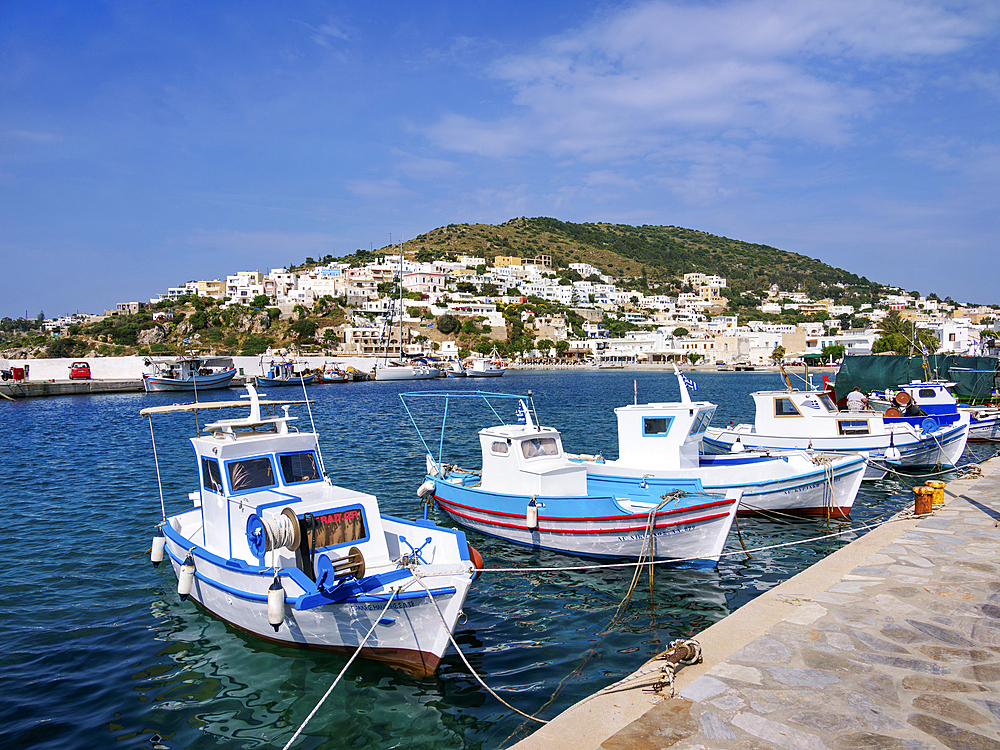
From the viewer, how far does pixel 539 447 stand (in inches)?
587

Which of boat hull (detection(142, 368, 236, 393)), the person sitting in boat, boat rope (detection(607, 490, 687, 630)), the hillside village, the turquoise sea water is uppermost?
the hillside village

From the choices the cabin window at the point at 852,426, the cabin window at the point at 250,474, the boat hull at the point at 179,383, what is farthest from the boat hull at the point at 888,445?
the boat hull at the point at 179,383

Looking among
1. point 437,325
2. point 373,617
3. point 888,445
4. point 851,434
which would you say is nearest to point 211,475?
point 373,617

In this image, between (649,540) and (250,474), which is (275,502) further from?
(649,540)

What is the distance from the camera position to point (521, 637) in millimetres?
9680

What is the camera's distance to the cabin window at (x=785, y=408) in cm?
2278

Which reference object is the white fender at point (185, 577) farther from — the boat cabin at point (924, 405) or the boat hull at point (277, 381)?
the boat hull at point (277, 381)

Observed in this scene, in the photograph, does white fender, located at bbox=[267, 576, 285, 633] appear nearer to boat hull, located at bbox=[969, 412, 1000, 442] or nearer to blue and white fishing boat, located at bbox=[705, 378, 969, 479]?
blue and white fishing boat, located at bbox=[705, 378, 969, 479]

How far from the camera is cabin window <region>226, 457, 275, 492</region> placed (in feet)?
33.6

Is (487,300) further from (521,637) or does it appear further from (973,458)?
(521,637)

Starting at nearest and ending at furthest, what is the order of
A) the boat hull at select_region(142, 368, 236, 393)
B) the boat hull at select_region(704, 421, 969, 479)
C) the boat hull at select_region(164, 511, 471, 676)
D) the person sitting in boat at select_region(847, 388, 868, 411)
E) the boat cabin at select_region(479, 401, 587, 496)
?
the boat hull at select_region(164, 511, 471, 676) → the boat cabin at select_region(479, 401, 587, 496) → the boat hull at select_region(704, 421, 969, 479) → the person sitting in boat at select_region(847, 388, 868, 411) → the boat hull at select_region(142, 368, 236, 393)

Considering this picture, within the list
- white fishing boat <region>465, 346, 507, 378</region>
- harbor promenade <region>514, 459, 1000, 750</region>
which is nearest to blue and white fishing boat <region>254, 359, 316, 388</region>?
white fishing boat <region>465, 346, 507, 378</region>

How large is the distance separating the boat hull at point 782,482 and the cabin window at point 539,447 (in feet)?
3.85

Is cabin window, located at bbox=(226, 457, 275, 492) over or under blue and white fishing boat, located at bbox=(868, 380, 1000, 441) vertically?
over
